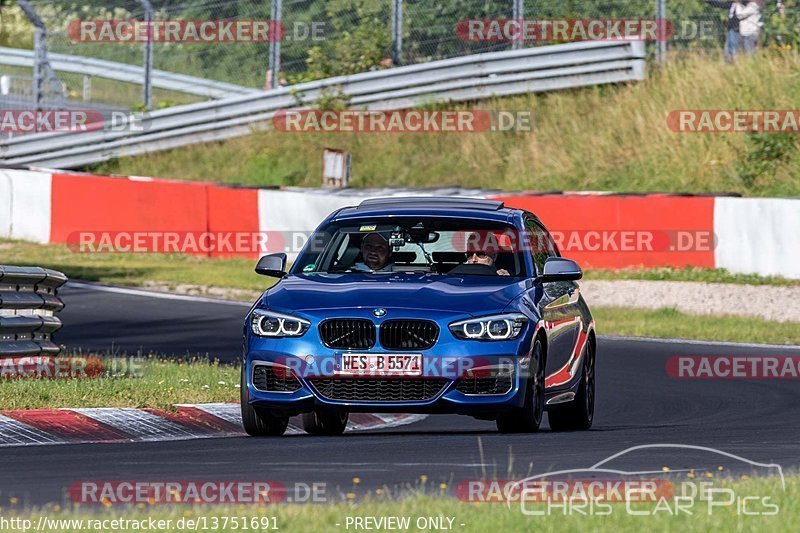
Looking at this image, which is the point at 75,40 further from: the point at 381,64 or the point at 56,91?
the point at 381,64

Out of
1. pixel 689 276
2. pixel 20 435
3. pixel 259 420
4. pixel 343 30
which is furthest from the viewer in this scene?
pixel 343 30

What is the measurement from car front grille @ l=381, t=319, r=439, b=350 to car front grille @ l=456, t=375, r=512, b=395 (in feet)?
0.97

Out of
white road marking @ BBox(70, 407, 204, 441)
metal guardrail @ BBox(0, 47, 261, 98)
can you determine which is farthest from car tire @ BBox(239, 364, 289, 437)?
metal guardrail @ BBox(0, 47, 261, 98)

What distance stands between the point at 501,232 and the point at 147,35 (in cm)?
2073

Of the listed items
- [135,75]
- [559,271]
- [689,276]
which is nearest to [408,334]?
[559,271]

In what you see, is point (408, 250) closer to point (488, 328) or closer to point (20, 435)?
point (488, 328)

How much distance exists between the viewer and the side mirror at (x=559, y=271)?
33.4ft

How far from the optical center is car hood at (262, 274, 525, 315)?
9383 mm

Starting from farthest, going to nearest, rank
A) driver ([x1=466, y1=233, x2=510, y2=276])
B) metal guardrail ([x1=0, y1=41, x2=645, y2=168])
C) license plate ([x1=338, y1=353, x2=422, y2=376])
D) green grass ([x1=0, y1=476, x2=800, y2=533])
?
metal guardrail ([x1=0, y1=41, x2=645, y2=168]) → driver ([x1=466, y1=233, x2=510, y2=276]) → license plate ([x1=338, y1=353, x2=422, y2=376]) → green grass ([x1=0, y1=476, x2=800, y2=533])

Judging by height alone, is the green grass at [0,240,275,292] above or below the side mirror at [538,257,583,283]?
below

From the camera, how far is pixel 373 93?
30.4 m

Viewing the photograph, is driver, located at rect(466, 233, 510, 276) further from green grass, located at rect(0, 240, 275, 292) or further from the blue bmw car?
green grass, located at rect(0, 240, 275, 292)

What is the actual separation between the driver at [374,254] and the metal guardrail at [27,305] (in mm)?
3028

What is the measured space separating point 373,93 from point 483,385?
21413 millimetres
